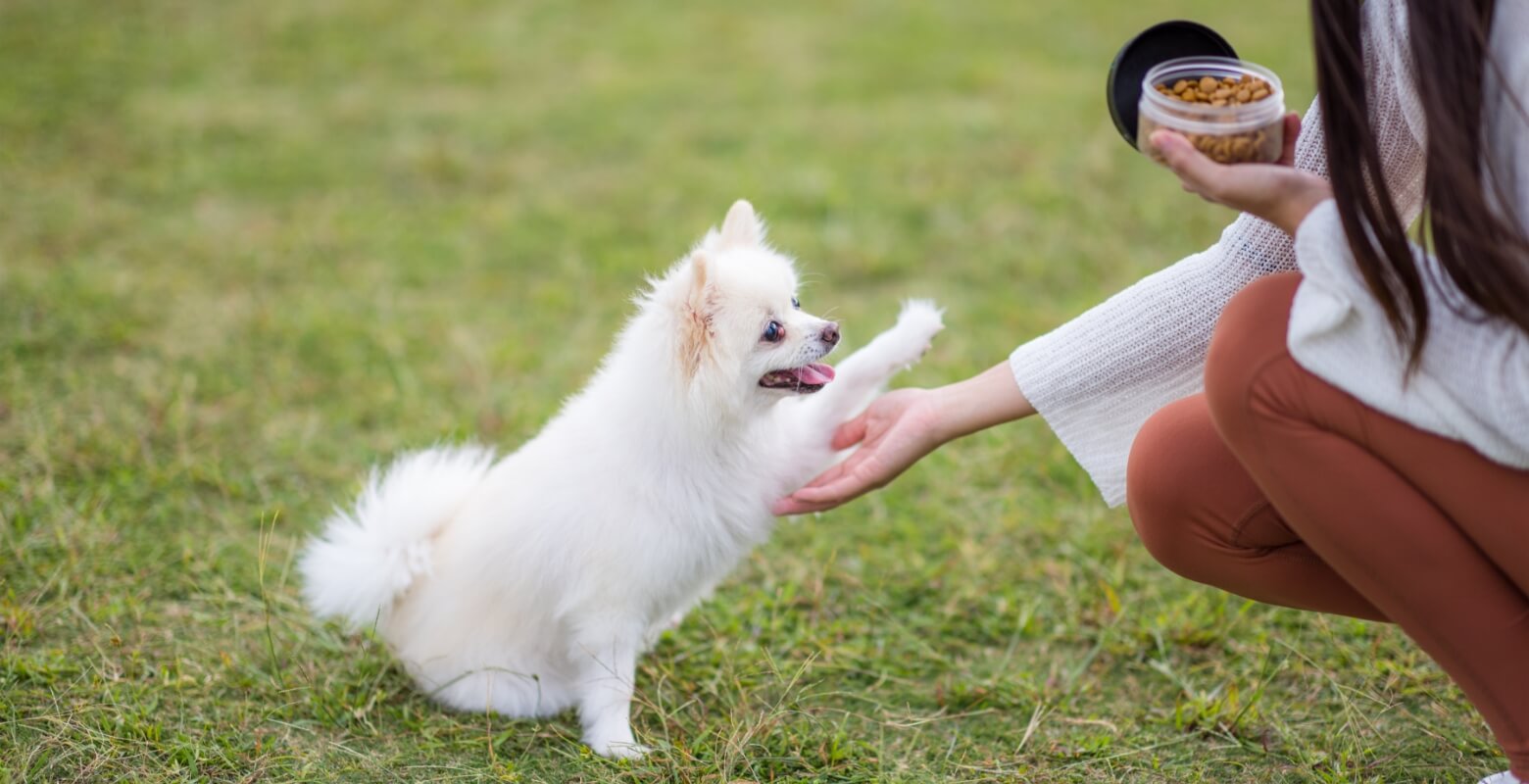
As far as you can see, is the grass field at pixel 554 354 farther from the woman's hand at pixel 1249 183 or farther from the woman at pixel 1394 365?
the woman's hand at pixel 1249 183

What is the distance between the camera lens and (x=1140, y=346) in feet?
6.41

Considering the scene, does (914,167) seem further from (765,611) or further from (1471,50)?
(1471,50)

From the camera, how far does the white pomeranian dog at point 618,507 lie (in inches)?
80.2

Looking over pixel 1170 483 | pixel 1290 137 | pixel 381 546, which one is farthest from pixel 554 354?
pixel 1290 137

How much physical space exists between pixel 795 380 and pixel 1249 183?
809mm

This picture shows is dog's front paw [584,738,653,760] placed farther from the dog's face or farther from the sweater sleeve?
the sweater sleeve

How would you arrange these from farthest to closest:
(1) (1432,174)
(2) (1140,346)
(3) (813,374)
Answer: (3) (813,374), (2) (1140,346), (1) (1432,174)

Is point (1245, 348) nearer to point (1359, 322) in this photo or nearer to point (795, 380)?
point (1359, 322)

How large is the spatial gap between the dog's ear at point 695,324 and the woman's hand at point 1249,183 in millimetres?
753

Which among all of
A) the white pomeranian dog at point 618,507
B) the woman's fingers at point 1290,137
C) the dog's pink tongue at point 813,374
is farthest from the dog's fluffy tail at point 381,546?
the woman's fingers at point 1290,137

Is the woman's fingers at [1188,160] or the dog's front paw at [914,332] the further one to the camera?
the dog's front paw at [914,332]

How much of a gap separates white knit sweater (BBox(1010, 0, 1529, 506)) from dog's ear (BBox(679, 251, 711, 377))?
548mm

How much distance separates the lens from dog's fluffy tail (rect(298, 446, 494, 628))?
89.2 inches

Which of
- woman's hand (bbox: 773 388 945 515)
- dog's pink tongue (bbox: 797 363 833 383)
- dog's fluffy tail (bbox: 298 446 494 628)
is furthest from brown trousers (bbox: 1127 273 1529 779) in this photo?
dog's fluffy tail (bbox: 298 446 494 628)
